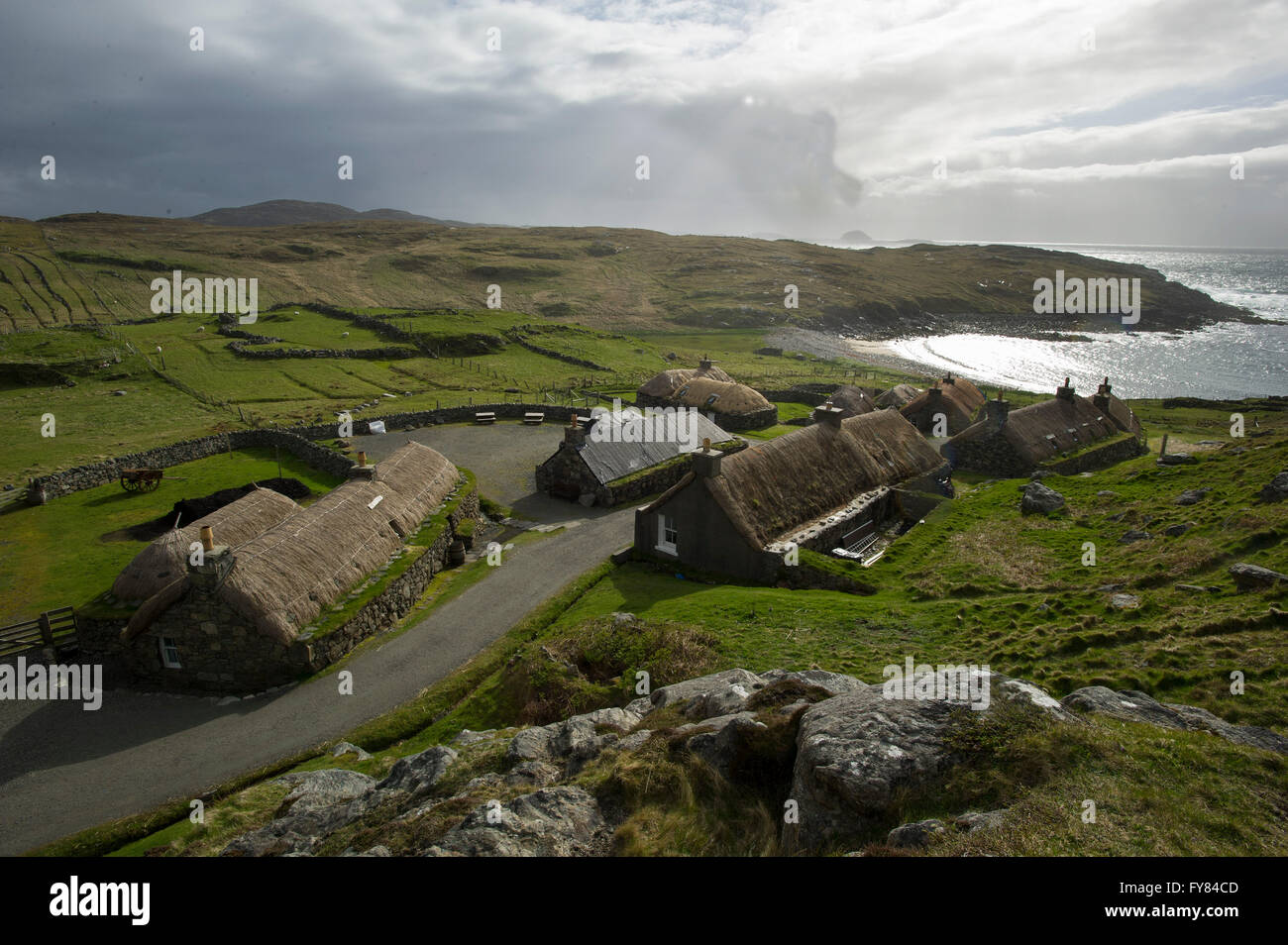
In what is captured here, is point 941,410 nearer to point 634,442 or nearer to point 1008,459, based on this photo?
point 1008,459

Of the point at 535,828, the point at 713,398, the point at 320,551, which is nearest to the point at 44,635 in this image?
→ the point at 320,551

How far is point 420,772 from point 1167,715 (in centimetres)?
1298

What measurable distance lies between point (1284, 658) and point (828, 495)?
18198 mm

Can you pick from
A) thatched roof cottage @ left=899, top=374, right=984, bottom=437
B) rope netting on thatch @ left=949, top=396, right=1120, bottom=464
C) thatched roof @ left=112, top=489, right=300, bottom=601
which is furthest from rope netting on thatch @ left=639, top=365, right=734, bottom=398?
thatched roof @ left=112, top=489, right=300, bottom=601

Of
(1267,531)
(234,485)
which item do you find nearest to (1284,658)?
(1267,531)

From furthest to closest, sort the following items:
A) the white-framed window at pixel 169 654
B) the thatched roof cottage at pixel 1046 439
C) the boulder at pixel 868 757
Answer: the thatched roof cottage at pixel 1046 439 → the white-framed window at pixel 169 654 → the boulder at pixel 868 757

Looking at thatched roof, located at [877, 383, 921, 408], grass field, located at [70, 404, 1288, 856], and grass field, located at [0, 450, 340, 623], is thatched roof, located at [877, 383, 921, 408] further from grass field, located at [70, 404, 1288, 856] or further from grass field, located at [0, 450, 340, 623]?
grass field, located at [0, 450, 340, 623]

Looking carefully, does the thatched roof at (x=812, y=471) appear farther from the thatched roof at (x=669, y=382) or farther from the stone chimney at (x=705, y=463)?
the thatched roof at (x=669, y=382)

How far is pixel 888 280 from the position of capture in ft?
614

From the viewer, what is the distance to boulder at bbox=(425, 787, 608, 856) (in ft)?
30.0

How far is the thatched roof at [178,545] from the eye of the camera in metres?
24.2

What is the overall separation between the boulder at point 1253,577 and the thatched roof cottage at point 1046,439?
22930mm

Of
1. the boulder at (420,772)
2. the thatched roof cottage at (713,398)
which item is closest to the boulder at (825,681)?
the boulder at (420,772)
